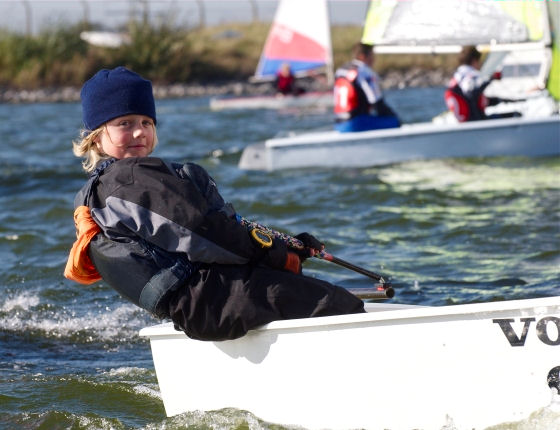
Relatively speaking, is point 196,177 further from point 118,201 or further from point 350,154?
point 350,154

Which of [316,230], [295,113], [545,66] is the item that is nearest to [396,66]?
[295,113]

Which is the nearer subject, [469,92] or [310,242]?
[310,242]

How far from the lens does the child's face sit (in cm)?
316

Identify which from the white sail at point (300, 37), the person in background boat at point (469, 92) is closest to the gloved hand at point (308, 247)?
the person in background boat at point (469, 92)

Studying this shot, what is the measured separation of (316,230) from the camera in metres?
Answer: 7.14

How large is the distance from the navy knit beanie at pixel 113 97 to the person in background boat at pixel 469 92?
21.5ft

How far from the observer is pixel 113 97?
312 centimetres

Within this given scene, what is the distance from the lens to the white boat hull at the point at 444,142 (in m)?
9.34

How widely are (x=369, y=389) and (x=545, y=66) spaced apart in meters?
7.21

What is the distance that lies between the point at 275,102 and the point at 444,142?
1074 centimetres

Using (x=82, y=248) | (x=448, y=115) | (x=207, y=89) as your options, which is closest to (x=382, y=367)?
(x=82, y=248)

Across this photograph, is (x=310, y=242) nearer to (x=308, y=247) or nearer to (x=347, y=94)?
(x=308, y=247)

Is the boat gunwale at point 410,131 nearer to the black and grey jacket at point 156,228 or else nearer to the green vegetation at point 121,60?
the black and grey jacket at point 156,228

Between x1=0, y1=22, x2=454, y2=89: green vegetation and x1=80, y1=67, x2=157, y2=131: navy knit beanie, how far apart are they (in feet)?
78.6
